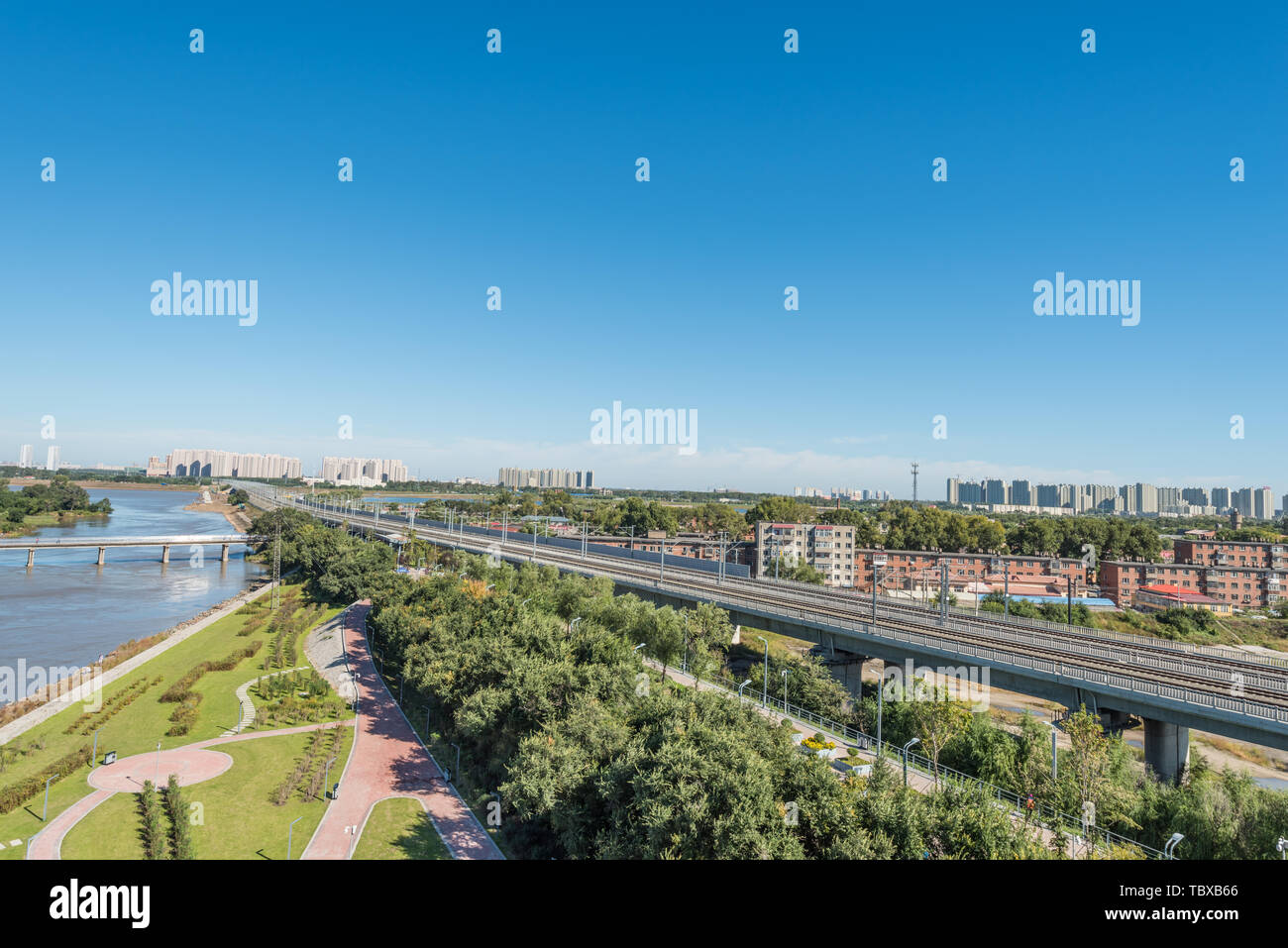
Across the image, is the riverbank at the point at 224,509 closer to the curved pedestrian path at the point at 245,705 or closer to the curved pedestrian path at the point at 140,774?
the curved pedestrian path at the point at 245,705

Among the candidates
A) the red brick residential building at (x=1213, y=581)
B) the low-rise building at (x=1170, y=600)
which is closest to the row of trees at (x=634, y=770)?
the low-rise building at (x=1170, y=600)

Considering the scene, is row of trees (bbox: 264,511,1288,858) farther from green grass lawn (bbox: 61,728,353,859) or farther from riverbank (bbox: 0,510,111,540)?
riverbank (bbox: 0,510,111,540)

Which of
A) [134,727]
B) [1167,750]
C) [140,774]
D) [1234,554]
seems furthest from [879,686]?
[1234,554]

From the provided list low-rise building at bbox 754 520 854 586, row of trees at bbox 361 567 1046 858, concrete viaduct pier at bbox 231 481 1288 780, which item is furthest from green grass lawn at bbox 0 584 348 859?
low-rise building at bbox 754 520 854 586

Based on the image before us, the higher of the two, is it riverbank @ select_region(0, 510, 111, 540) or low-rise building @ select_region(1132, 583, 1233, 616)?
riverbank @ select_region(0, 510, 111, 540)

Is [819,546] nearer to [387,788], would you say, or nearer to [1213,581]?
[1213,581]
